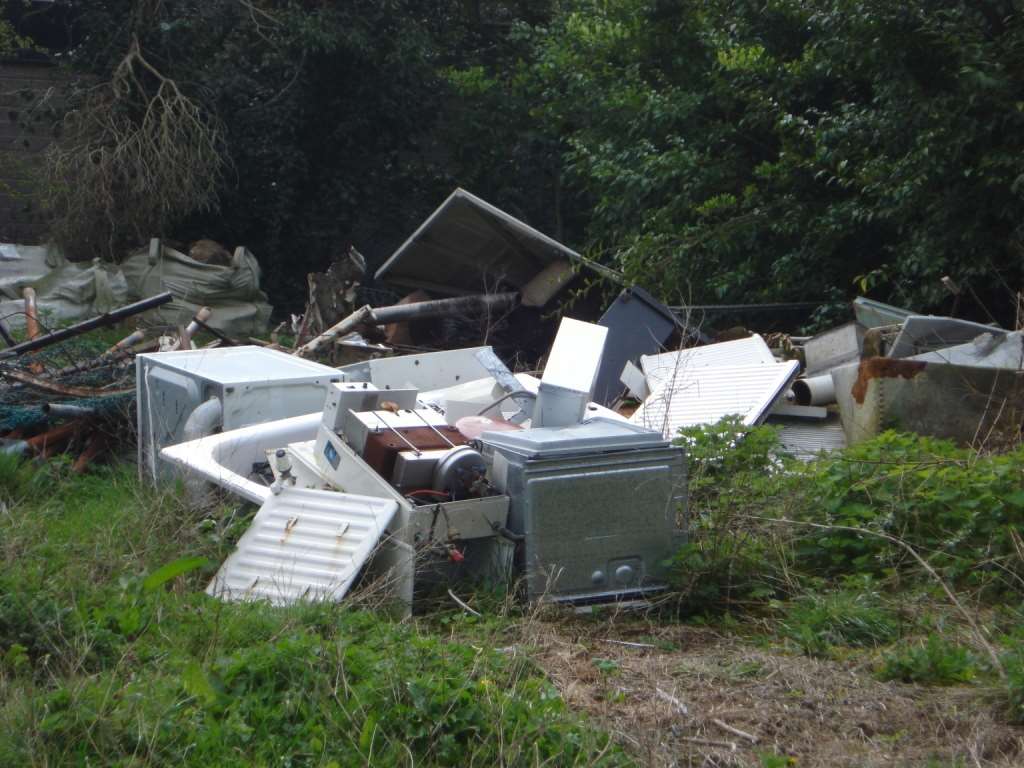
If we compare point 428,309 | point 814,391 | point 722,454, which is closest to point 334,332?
point 428,309

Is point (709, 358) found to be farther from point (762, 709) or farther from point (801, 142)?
point (762, 709)

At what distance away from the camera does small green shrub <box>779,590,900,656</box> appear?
3.63 meters

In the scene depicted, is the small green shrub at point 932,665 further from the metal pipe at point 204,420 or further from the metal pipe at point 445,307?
the metal pipe at point 445,307

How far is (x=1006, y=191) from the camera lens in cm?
704

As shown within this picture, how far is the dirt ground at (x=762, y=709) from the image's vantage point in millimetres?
2736

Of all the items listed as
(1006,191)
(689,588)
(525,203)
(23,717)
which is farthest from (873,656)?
(525,203)

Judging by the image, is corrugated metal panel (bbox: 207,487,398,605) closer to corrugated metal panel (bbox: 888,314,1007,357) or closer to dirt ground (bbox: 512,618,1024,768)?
dirt ground (bbox: 512,618,1024,768)

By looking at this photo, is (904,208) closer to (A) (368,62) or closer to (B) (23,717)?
(B) (23,717)

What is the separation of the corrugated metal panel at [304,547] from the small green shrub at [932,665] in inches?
67.9

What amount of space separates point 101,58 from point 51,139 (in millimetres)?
1499

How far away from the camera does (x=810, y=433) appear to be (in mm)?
6414

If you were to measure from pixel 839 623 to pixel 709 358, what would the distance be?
3.35m

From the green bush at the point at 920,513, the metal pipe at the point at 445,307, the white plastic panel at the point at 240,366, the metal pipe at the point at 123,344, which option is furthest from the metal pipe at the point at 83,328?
the green bush at the point at 920,513

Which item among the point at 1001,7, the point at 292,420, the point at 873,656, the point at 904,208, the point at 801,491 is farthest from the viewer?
the point at 904,208
